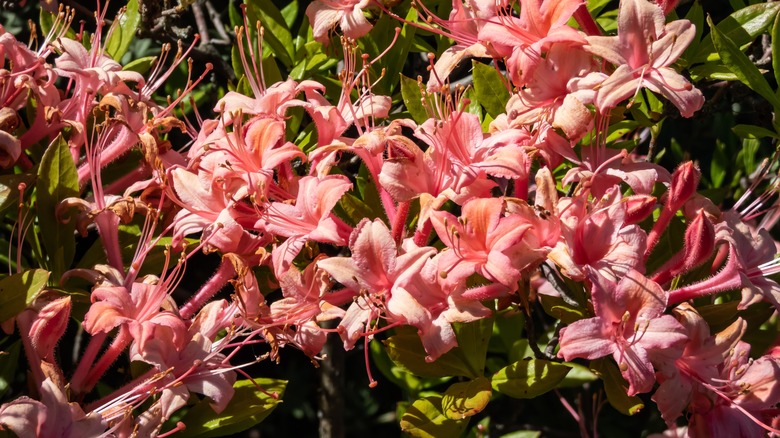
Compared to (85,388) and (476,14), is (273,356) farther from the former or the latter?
(476,14)

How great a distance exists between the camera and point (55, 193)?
169 centimetres

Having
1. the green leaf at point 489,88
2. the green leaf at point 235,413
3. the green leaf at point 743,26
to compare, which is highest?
the green leaf at point 743,26

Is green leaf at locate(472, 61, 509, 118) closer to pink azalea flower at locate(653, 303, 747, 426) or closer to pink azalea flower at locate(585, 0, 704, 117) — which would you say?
pink azalea flower at locate(585, 0, 704, 117)

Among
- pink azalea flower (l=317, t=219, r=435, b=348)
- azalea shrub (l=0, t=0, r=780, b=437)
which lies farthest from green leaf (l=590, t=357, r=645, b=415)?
pink azalea flower (l=317, t=219, r=435, b=348)

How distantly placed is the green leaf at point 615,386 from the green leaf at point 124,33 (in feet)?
4.03

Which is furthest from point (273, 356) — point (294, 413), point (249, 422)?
point (294, 413)

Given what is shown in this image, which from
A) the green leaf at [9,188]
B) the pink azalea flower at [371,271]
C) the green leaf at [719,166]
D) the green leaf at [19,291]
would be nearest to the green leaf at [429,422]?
the pink azalea flower at [371,271]

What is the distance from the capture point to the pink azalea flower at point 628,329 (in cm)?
138

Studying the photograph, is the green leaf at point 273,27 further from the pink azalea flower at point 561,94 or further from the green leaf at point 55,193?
the pink azalea flower at point 561,94

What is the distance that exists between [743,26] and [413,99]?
597mm

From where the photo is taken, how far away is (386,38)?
1982mm

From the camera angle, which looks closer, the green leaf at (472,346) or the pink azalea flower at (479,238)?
the pink azalea flower at (479,238)

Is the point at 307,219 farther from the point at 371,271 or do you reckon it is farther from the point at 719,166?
the point at 719,166

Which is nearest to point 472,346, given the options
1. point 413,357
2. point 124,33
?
point 413,357
